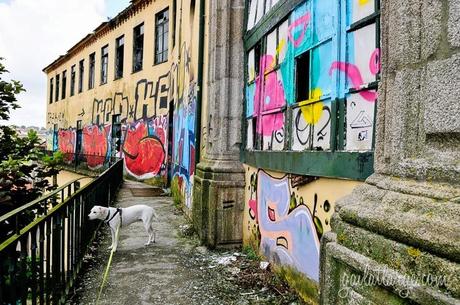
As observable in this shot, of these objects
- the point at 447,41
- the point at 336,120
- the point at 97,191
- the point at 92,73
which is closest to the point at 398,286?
the point at 447,41

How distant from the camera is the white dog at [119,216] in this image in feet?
16.5

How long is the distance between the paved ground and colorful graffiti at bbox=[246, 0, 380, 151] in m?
1.55

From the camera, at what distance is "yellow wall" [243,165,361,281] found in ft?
10.6

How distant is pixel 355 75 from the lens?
9.58 ft

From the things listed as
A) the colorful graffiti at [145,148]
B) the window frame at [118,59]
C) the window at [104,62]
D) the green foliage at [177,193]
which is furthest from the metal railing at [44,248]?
the window at [104,62]

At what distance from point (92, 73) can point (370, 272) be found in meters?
23.2

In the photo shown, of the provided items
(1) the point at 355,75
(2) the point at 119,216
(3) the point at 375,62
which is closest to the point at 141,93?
(2) the point at 119,216

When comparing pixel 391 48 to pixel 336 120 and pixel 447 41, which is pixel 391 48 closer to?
pixel 447 41

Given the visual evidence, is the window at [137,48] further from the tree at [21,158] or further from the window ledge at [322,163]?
the window ledge at [322,163]

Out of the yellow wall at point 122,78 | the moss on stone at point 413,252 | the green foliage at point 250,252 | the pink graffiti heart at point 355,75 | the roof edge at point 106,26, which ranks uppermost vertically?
the roof edge at point 106,26

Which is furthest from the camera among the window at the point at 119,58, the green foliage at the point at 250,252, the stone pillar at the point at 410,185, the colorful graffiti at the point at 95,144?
the colorful graffiti at the point at 95,144

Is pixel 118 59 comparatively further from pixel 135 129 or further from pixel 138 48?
pixel 135 129

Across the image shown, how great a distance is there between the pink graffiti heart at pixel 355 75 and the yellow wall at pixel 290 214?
62cm

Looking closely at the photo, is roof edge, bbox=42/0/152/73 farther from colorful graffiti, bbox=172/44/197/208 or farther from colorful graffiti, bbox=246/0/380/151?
colorful graffiti, bbox=246/0/380/151
